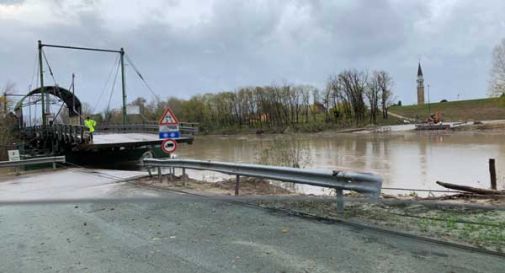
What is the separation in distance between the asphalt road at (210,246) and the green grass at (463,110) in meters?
85.9

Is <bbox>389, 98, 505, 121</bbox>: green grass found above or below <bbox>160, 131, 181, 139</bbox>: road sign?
above

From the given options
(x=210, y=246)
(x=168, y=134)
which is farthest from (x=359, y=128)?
(x=210, y=246)

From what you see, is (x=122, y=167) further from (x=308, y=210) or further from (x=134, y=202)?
(x=308, y=210)

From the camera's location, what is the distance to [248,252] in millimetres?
5852

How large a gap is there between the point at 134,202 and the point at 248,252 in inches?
206

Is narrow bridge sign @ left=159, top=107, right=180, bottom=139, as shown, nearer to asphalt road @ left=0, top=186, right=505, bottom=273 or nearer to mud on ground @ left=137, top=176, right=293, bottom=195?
mud on ground @ left=137, top=176, right=293, bottom=195

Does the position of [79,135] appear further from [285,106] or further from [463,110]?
[463,110]

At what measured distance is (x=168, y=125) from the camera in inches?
595

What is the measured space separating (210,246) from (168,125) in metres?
9.34

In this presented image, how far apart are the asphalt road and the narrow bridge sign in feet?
20.2

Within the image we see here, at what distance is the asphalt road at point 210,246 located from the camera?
5270 mm

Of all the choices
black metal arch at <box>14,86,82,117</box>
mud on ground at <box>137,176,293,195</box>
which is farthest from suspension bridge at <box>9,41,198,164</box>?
mud on ground at <box>137,176,293,195</box>

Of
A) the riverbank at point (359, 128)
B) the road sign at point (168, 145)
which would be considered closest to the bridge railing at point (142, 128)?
the road sign at point (168, 145)

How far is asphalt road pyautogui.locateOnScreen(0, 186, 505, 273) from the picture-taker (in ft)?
17.3
